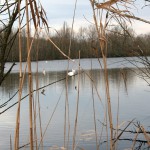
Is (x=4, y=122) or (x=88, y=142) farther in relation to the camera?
(x=4, y=122)

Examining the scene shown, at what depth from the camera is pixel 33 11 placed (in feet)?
3.12

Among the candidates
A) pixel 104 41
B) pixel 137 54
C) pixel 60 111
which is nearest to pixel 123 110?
pixel 60 111

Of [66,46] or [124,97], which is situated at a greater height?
[66,46]

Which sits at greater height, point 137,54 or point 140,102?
point 137,54

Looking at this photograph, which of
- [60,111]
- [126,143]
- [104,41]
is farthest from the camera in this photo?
[60,111]

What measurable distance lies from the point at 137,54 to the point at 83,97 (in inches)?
246

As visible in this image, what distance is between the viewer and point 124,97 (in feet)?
28.3

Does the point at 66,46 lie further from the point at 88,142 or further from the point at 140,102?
the point at 140,102

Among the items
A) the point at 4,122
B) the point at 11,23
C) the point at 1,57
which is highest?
the point at 11,23

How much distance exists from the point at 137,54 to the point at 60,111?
4313 millimetres

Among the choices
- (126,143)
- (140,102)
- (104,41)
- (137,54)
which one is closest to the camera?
(104,41)

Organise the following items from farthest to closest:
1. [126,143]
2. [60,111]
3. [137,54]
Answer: [60,111], [126,143], [137,54]

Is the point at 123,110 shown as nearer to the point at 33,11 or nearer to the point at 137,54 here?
the point at 137,54

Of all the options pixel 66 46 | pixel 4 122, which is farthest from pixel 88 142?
pixel 66 46
